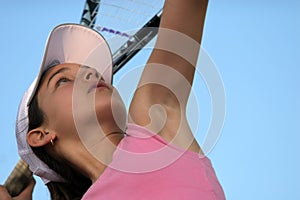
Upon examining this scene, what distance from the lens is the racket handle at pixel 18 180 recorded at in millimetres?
2396

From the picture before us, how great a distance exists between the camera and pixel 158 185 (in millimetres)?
1487

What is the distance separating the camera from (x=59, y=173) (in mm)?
1893

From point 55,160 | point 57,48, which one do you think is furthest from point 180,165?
point 57,48

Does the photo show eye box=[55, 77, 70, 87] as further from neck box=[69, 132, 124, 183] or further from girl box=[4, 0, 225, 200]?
neck box=[69, 132, 124, 183]

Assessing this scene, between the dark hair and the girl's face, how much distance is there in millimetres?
40

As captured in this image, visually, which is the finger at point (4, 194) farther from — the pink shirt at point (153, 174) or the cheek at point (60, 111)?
the pink shirt at point (153, 174)

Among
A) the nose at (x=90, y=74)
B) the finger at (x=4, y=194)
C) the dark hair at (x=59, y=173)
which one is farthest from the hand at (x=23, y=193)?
the nose at (x=90, y=74)

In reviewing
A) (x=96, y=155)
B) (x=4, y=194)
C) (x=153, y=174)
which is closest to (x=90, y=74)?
(x=96, y=155)

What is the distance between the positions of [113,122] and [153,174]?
0.85ft

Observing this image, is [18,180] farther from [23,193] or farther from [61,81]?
[61,81]

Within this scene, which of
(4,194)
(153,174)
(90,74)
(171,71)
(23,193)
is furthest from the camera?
(23,193)

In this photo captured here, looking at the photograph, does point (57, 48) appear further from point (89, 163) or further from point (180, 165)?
point (180, 165)

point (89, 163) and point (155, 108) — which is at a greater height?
point (155, 108)

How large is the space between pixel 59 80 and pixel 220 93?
519mm
